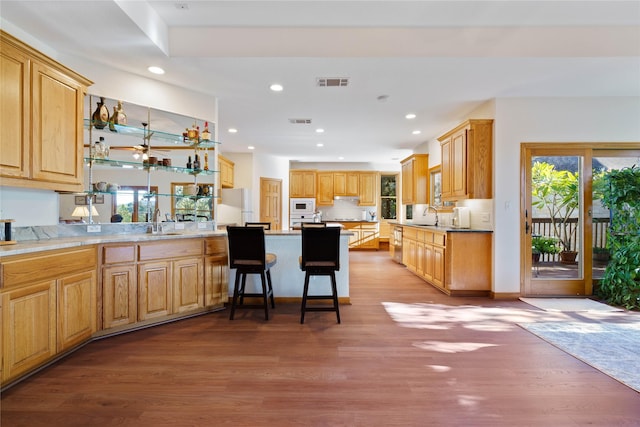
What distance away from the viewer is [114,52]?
2.93 metres

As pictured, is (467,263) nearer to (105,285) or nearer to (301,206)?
(105,285)

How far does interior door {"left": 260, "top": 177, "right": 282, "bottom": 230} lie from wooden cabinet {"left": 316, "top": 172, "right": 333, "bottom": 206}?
54.9 inches

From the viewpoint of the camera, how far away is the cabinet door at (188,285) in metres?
3.04

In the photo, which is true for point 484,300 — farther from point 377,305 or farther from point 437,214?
point 437,214

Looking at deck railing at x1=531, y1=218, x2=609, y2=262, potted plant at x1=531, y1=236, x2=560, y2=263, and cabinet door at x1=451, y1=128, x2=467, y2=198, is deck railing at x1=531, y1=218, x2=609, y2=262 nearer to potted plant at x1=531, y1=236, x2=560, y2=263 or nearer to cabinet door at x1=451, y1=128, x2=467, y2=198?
potted plant at x1=531, y1=236, x2=560, y2=263

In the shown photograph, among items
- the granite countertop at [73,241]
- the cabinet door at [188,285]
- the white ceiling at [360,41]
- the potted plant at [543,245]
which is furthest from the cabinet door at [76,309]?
the potted plant at [543,245]

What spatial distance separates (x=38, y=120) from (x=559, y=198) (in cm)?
581

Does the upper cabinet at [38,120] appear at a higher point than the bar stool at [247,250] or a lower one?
higher

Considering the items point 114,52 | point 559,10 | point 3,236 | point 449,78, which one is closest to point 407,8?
point 449,78

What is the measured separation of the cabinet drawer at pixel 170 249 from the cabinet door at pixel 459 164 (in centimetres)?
356

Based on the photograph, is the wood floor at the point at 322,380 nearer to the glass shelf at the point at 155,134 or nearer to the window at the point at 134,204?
the window at the point at 134,204

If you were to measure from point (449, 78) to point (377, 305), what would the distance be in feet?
9.29

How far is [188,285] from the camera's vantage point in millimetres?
3133

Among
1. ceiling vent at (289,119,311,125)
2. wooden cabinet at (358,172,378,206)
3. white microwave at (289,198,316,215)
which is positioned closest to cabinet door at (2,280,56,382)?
ceiling vent at (289,119,311,125)
